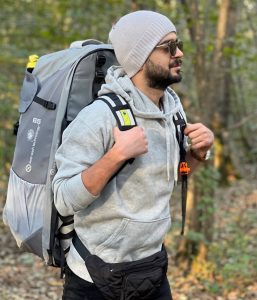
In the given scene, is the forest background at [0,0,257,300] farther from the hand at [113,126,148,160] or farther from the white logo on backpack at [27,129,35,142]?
the hand at [113,126,148,160]

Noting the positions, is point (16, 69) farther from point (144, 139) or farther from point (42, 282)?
point (144, 139)

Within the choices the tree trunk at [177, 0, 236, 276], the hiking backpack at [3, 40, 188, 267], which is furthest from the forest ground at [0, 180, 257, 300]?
the hiking backpack at [3, 40, 188, 267]

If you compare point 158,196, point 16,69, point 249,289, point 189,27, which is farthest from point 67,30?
point 158,196

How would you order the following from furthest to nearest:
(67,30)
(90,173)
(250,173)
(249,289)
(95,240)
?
(250,173)
(67,30)
(249,289)
(95,240)
(90,173)

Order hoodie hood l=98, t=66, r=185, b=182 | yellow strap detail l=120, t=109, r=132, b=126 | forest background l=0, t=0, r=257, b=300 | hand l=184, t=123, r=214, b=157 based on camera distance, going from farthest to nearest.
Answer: forest background l=0, t=0, r=257, b=300, hand l=184, t=123, r=214, b=157, hoodie hood l=98, t=66, r=185, b=182, yellow strap detail l=120, t=109, r=132, b=126

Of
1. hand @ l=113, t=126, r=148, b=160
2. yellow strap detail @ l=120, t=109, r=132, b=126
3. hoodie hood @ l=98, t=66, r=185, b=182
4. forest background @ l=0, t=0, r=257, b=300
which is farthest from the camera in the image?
forest background @ l=0, t=0, r=257, b=300

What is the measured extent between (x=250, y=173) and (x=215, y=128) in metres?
7.00

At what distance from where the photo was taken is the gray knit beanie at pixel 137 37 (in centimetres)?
284

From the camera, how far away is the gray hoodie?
266 cm

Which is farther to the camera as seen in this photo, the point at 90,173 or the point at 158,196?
the point at 158,196

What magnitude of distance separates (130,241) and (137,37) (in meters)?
0.93

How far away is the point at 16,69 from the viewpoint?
9.18 meters

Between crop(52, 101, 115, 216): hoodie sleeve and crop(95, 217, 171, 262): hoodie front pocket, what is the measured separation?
0.66ft

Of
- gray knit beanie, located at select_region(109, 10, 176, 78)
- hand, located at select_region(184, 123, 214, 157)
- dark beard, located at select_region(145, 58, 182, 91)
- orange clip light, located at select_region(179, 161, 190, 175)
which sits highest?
gray knit beanie, located at select_region(109, 10, 176, 78)
